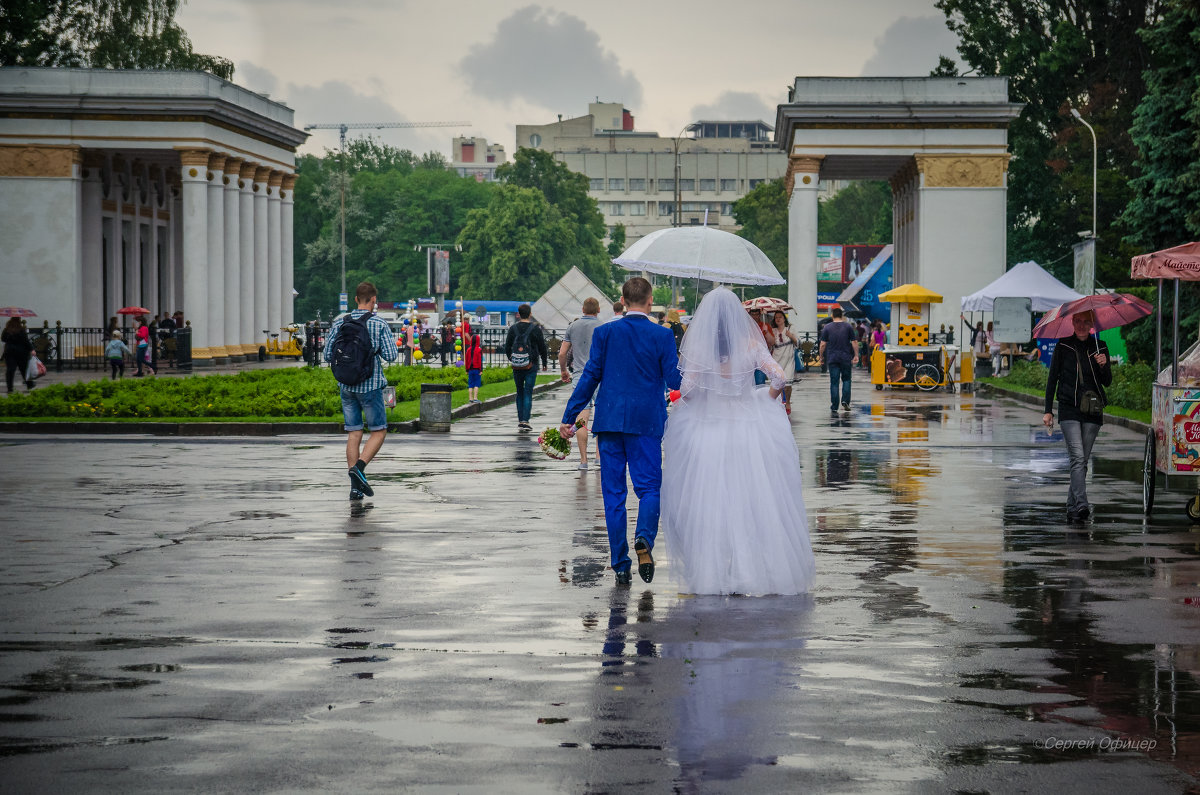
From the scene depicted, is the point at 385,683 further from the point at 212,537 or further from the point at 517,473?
the point at 517,473

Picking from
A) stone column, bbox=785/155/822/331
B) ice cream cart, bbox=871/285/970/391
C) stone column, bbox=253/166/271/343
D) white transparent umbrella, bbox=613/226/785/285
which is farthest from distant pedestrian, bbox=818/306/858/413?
stone column, bbox=253/166/271/343

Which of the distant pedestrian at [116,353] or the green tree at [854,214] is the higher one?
the green tree at [854,214]

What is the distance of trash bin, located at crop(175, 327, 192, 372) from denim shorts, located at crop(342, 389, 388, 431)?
41756 mm

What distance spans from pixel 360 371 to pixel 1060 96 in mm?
57810

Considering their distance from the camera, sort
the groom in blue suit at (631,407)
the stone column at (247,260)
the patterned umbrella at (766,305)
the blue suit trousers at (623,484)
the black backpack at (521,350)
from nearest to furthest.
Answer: the blue suit trousers at (623,484) → the groom in blue suit at (631,407) → the patterned umbrella at (766,305) → the black backpack at (521,350) → the stone column at (247,260)

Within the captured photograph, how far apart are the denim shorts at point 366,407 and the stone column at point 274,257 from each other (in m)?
58.2

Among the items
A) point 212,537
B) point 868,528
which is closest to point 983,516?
point 868,528

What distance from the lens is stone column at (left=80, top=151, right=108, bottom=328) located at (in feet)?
210

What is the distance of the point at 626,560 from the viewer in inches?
407

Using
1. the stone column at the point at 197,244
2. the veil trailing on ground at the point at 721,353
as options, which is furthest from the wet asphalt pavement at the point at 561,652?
the stone column at the point at 197,244

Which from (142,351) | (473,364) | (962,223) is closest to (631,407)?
(473,364)

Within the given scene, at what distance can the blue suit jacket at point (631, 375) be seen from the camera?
34.6ft

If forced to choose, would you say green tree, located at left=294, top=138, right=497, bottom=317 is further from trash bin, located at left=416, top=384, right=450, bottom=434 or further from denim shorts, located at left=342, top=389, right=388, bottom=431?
denim shorts, located at left=342, top=389, right=388, bottom=431

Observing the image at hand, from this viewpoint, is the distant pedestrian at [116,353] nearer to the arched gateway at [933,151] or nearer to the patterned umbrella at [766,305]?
the arched gateway at [933,151]
